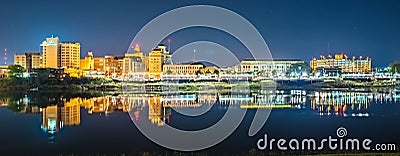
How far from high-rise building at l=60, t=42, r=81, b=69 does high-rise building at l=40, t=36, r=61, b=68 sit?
4.10 ft

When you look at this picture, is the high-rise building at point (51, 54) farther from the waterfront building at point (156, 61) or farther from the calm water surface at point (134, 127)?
the calm water surface at point (134, 127)

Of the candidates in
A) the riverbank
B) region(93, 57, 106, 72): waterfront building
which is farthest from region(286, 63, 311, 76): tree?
region(93, 57, 106, 72): waterfront building

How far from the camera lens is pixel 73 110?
1144 inches

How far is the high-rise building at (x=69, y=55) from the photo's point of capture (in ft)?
359

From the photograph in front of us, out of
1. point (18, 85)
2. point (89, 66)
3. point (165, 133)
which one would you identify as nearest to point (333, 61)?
point (89, 66)

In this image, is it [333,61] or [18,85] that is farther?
[333,61]

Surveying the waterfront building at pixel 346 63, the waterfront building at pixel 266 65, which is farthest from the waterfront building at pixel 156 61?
the waterfront building at pixel 346 63

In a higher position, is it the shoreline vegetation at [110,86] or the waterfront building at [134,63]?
the waterfront building at [134,63]

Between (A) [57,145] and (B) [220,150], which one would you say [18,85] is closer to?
(A) [57,145]

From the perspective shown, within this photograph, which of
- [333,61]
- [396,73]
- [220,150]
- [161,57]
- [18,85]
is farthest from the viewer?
[333,61]

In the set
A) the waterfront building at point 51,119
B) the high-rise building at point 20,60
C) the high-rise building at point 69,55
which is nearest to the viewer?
the waterfront building at point 51,119

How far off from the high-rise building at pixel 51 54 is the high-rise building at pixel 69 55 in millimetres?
1249

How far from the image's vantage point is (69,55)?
4321 inches

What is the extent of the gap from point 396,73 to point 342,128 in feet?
213
